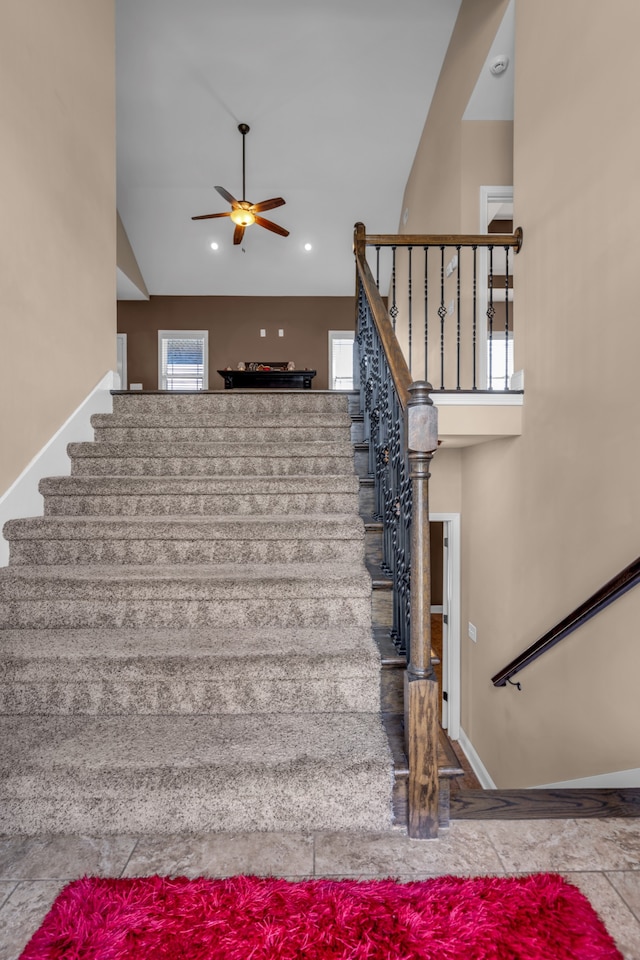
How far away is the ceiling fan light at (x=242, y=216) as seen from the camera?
6.48 m

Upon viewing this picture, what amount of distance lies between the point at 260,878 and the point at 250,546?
1404 mm

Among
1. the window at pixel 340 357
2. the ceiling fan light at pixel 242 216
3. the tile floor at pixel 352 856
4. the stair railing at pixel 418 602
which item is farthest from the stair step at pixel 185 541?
the window at pixel 340 357

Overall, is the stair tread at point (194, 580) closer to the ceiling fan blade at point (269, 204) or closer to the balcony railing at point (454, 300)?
the balcony railing at point (454, 300)

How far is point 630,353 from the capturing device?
2.21 metres

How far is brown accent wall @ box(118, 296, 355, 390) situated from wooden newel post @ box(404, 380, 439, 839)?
824 cm

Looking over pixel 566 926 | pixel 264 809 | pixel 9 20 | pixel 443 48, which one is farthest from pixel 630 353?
pixel 443 48

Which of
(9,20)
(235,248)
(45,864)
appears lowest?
(45,864)

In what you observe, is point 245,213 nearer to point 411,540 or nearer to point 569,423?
point 569,423

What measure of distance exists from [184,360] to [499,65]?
676cm

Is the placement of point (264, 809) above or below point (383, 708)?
below

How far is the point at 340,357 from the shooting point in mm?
9648

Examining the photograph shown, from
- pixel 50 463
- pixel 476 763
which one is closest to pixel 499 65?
pixel 50 463

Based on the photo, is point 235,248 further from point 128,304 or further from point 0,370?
point 0,370

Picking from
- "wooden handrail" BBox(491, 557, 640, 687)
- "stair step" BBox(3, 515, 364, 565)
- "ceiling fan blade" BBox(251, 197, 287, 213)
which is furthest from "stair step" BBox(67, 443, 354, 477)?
"ceiling fan blade" BBox(251, 197, 287, 213)
